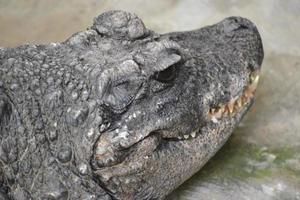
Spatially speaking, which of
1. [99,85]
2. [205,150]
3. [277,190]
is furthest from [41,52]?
[277,190]

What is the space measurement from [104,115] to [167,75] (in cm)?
47

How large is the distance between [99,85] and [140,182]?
0.65 m

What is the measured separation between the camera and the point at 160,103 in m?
3.73

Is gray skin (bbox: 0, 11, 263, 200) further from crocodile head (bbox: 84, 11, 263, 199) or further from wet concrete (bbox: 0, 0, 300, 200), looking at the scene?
wet concrete (bbox: 0, 0, 300, 200)

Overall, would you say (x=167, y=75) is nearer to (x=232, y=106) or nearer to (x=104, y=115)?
(x=104, y=115)

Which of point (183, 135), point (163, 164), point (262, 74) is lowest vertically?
point (163, 164)

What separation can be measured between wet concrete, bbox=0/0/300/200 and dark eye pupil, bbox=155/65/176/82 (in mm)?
911

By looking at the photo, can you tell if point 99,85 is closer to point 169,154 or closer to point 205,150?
point 169,154

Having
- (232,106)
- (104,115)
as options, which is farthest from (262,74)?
(104,115)

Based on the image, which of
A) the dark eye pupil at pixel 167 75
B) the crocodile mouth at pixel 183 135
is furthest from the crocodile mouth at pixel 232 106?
the dark eye pupil at pixel 167 75

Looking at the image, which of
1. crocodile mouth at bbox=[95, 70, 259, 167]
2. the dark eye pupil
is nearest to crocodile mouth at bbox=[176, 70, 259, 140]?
crocodile mouth at bbox=[95, 70, 259, 167]

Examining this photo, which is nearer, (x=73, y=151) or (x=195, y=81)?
(x=73, y=151)

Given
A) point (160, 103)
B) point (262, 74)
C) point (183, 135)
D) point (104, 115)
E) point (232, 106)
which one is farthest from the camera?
point (262, 74)

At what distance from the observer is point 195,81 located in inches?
158
